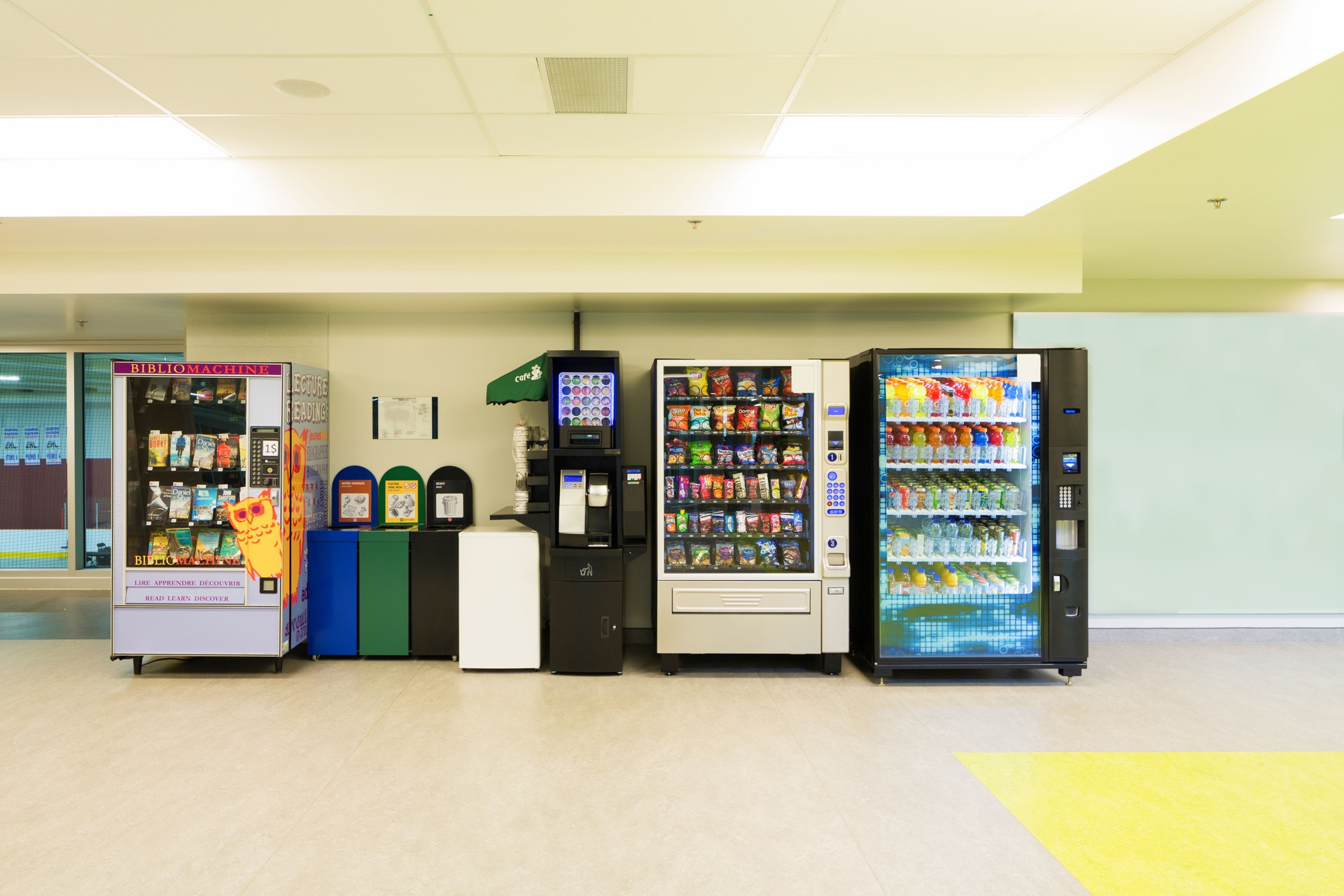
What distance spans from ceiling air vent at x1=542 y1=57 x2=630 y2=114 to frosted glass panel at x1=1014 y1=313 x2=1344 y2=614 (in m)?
4.16

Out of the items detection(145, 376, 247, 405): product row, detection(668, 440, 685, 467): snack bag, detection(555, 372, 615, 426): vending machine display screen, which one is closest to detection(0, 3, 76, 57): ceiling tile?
detection(145, 376, 247, 405): product row

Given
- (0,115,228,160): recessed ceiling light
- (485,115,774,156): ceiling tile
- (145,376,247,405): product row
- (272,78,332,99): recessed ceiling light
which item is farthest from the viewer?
(145,376,247,405): product row

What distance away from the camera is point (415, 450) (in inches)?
223

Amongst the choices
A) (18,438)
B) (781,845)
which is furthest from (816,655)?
(18,438)

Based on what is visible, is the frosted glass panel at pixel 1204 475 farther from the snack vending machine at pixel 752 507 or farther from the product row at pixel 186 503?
the product row at pixel 186 503

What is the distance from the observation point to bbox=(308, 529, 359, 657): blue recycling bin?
520 cm

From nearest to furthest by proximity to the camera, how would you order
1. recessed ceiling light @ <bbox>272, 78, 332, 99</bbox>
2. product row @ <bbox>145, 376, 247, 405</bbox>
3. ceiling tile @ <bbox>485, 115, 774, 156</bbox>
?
recessed ceiling light @ <bbox>272, 78, 332, 99</bbox> → ceiling tile @ <bbox>485, 115, 774, 156</bbox> → product row @ <bbox>145, 376, 247, 405</bbox>

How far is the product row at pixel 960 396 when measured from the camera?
4918 millimetres

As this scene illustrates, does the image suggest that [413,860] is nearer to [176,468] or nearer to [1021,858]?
[1021,858]

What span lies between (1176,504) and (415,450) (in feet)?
19.8

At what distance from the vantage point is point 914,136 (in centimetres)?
394

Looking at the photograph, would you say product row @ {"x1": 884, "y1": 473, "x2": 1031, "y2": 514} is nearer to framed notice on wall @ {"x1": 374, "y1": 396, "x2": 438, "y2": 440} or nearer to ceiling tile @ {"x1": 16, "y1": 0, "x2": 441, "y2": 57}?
framed notice on wall @ {"x1": 374, "y1": 396, "x2": 438, "y2": 440}

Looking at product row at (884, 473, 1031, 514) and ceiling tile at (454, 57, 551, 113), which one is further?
product row at (884, 473, 1031, 514)

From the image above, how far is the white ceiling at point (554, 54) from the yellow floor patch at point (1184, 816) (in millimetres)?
3195
